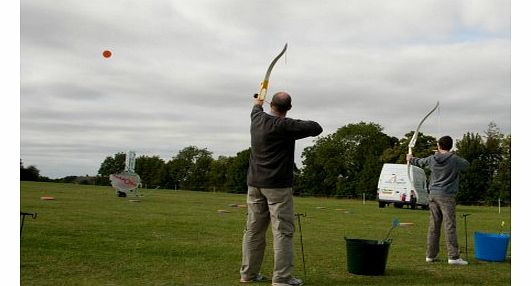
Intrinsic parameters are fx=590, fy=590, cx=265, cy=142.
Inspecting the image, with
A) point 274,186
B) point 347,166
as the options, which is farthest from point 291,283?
point 347,166

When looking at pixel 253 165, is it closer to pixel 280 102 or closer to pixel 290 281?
pixel 280 102

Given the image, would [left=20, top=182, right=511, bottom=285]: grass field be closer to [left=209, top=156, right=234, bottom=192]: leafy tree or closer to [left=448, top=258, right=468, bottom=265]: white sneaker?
[left=448, top=258, right=468, bottom=265]: white sneaker

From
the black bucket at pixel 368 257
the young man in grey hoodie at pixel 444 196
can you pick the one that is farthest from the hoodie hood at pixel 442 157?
the black bucket at pixel 368 257

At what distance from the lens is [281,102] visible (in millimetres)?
6680

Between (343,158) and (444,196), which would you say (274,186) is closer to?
(444,196)

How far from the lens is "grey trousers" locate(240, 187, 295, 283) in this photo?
253 inches

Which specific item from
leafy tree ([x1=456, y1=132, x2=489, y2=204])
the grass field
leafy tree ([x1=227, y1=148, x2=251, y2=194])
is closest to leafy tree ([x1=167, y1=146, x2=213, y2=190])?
leafy tree ([x1=227, y1=148, x2=251, y2=194])

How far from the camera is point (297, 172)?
79562mm

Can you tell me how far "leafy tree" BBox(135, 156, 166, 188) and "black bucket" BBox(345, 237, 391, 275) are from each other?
9405 centimetres

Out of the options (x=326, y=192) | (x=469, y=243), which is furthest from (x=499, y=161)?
(x=469, y=243)

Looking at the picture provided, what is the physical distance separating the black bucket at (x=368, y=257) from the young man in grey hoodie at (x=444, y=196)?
5.75 ft

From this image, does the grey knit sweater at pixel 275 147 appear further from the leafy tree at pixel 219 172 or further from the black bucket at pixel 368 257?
the leafy tree at pixel 219 172

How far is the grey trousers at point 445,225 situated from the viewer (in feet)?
28.5

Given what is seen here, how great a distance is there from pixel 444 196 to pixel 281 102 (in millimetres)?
3546
